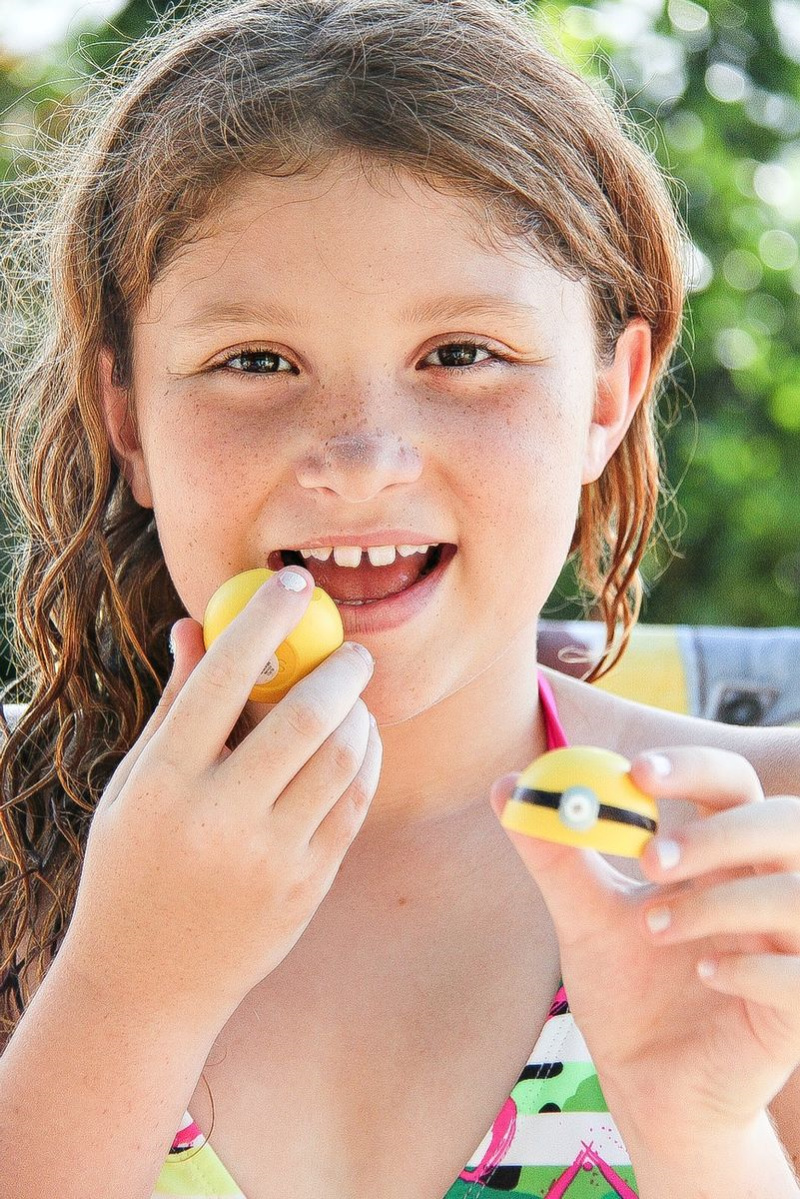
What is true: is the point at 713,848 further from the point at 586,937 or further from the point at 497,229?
the point at 497,229

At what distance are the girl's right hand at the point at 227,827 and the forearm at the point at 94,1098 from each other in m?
0.04

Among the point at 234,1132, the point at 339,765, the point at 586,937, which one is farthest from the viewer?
the point at 234,1132

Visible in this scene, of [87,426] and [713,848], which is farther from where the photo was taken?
[87,426]

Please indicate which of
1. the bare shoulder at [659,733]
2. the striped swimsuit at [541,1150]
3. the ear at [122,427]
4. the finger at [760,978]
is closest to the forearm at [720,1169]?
the finger at [760,978]

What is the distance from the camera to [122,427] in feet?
7.41

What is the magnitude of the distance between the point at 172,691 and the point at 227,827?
25 cm

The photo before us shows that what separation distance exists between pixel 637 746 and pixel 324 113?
1.12m

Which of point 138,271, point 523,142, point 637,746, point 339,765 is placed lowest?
point 637,746

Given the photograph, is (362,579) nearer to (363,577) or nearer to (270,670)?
(363,577)

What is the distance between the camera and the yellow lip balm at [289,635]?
172 cm

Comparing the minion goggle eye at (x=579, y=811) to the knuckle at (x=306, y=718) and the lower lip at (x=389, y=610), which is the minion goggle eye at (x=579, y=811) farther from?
the lower lip at (x=389, y=610)

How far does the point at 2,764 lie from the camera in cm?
240

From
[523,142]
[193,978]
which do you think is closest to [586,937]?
[193,978]

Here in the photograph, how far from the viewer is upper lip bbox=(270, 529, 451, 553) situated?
183 centimetres
